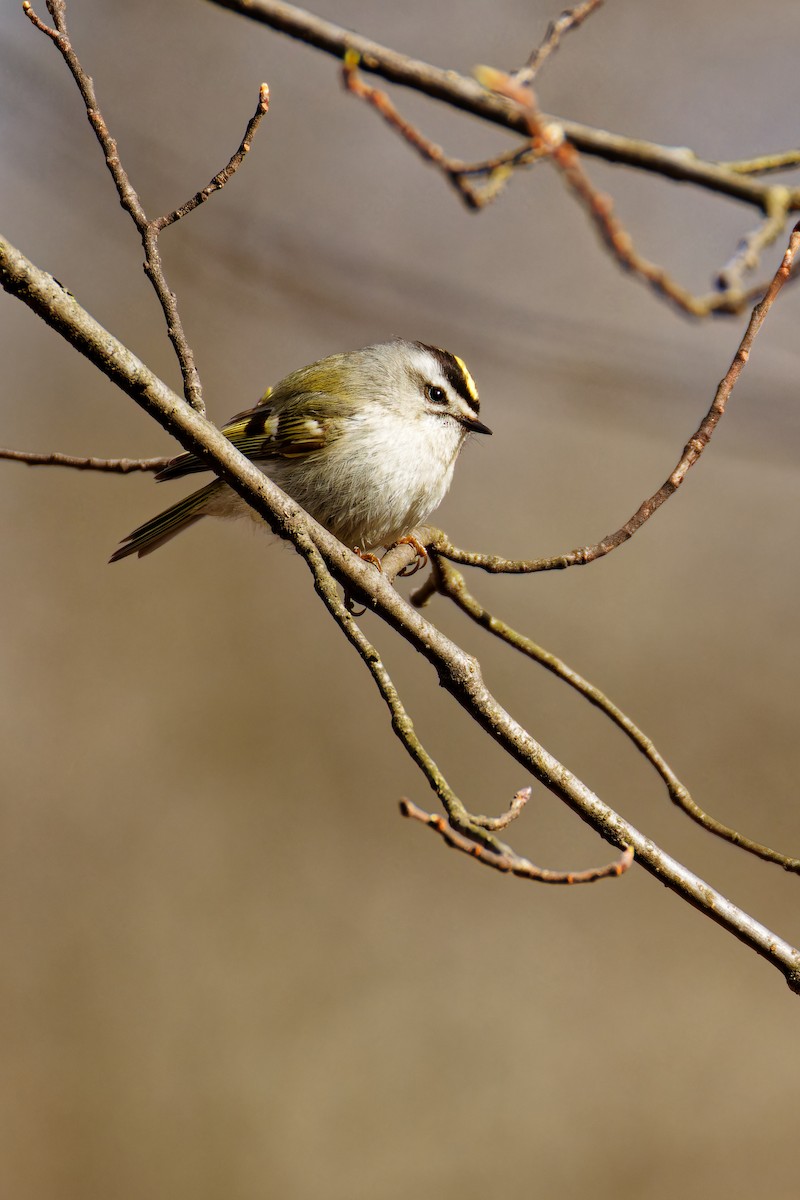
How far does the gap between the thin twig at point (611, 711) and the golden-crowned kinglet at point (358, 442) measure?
32 cm

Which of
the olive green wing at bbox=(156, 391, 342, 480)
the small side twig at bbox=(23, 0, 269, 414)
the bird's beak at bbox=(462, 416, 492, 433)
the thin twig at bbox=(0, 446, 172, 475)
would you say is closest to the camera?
the small side twig at bbox=(23, 0, 269, 414)

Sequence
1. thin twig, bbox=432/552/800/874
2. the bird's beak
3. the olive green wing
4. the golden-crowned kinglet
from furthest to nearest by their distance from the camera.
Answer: the bird's beak < the olive green wing < the golden-crowned kinglet < thin twig, bbox=432/552/800/874

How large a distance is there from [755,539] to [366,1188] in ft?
11.1

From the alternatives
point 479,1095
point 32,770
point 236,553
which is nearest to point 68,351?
point 236,553

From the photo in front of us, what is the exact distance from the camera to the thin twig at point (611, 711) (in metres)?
1.65

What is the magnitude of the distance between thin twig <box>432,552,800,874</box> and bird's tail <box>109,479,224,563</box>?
0.75 m

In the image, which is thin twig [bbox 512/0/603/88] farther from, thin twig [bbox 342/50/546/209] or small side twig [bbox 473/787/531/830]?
small side twig [bbox 473/787/531/830]

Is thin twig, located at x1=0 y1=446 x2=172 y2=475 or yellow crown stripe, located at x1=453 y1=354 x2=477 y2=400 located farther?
yellow crown stripe, located at x1=453 y1=354 x2=477 y2=400

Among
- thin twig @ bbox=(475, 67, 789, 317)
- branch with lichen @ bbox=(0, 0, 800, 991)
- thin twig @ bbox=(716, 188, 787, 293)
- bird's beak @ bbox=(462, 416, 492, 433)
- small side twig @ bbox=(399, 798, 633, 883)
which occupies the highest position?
bird's beak @ bbox=(462, 416, 492, 433)

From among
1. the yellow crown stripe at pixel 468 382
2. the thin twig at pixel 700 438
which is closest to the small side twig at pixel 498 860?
the thin twig at pixel 700 438

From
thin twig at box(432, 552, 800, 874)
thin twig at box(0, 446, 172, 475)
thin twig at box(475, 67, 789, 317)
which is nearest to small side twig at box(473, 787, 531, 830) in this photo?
thin twig at box(432, 552, 800, 874)

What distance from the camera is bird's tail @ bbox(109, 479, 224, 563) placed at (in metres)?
2.59

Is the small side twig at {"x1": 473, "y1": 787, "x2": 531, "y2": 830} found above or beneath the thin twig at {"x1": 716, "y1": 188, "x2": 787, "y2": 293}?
beneath

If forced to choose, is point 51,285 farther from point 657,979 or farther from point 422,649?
point 657,979
